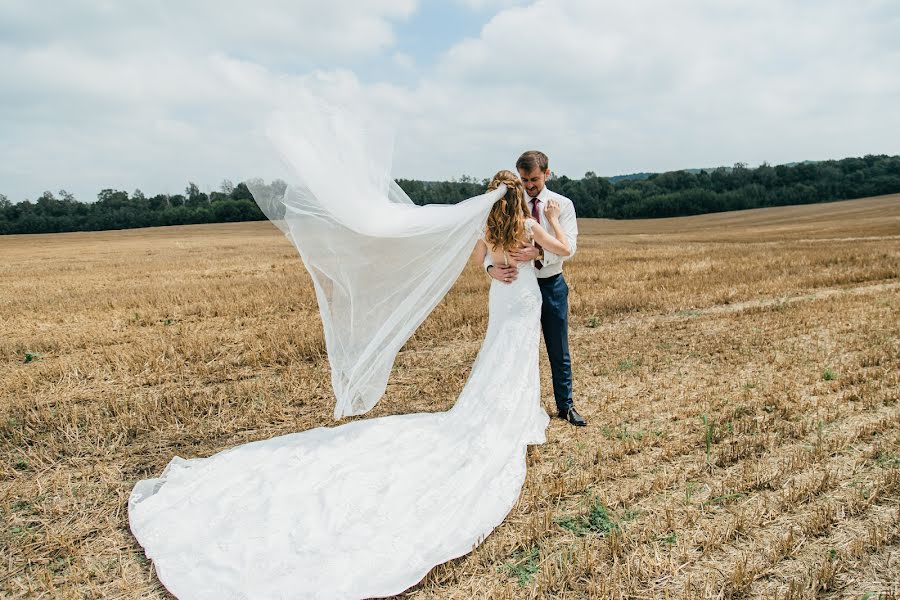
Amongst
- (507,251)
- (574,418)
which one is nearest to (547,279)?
(507,251)

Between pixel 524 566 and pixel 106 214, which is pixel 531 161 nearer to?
pixel 524 566

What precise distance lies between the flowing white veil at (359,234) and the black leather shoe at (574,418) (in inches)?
77.7

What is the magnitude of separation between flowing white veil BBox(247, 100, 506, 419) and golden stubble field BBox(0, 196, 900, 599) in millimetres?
1671

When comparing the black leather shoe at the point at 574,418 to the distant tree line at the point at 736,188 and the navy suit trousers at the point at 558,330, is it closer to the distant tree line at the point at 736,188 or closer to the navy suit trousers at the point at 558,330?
the navy suit trousers at the point at 558,330

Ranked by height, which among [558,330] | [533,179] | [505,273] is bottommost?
[558,330]

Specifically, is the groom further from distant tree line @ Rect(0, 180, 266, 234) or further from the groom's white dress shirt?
distant tree line @ Rect(0, 180, 266, 234)

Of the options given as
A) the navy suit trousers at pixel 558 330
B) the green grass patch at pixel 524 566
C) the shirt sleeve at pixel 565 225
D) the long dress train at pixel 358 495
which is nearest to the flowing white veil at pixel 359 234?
the long dress train at pixel 358 495

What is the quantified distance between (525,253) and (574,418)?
1.86 meters

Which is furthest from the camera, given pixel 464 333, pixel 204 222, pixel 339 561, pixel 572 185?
pixel 572 185

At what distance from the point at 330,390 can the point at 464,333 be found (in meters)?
3.45

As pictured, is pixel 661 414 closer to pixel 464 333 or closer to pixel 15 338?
pixel 464 333

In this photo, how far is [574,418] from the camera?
5.96m

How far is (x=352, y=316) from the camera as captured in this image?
5055 mm

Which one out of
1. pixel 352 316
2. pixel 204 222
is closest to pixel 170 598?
pixel 352 316
